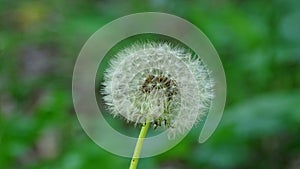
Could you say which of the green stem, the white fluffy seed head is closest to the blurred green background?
the white fluffy seed head

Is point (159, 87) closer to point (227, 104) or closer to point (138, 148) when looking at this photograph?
point (138, 148)

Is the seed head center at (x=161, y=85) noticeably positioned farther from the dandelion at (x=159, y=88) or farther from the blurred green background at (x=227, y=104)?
the blurred green background at (x=227, y=104)

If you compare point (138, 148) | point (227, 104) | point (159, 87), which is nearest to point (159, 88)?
point (159, 87)

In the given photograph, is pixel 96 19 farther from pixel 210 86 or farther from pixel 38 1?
pixel 210 86

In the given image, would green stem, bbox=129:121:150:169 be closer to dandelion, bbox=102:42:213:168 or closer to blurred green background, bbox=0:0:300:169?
dandelion, bbox=102:42:213:168

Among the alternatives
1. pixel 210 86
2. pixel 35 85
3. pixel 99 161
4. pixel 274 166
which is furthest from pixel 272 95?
pixel 210 86

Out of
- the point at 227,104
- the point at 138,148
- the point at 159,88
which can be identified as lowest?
the point at 138,148

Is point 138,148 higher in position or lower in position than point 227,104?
lower

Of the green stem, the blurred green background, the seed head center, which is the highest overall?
the blurred green background
